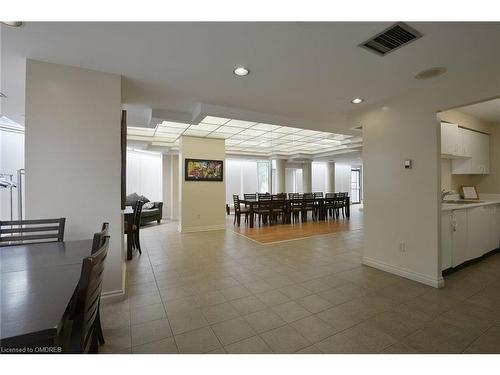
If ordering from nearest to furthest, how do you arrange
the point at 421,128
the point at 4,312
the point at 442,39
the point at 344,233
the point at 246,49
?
1. the point at 4,312
2. the point at 442,39
3. the point at 246,49
4. the point at 421,128
5. the point at 344,233

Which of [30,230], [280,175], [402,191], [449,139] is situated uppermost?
[449,139]

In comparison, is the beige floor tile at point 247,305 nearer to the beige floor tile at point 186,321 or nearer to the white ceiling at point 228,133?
the beige floor tile at point 186,321

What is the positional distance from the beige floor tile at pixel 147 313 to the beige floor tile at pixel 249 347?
789 mm

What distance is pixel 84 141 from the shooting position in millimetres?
2271

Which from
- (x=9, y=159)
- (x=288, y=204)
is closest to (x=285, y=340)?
(x=288, y=204)

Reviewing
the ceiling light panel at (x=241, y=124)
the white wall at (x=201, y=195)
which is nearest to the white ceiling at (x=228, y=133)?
the ceiling light panel at (x=241, y=124)

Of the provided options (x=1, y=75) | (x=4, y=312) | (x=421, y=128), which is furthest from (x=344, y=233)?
(x=1, y=75)

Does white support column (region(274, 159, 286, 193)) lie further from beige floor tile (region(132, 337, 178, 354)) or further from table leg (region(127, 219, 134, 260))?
beige floor tile (region(132, 337, 178, 354))

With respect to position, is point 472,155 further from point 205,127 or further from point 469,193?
point 205,127

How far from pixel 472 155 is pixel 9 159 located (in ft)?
27.0

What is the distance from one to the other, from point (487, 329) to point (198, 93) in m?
3.76

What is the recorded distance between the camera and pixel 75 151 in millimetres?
2238
